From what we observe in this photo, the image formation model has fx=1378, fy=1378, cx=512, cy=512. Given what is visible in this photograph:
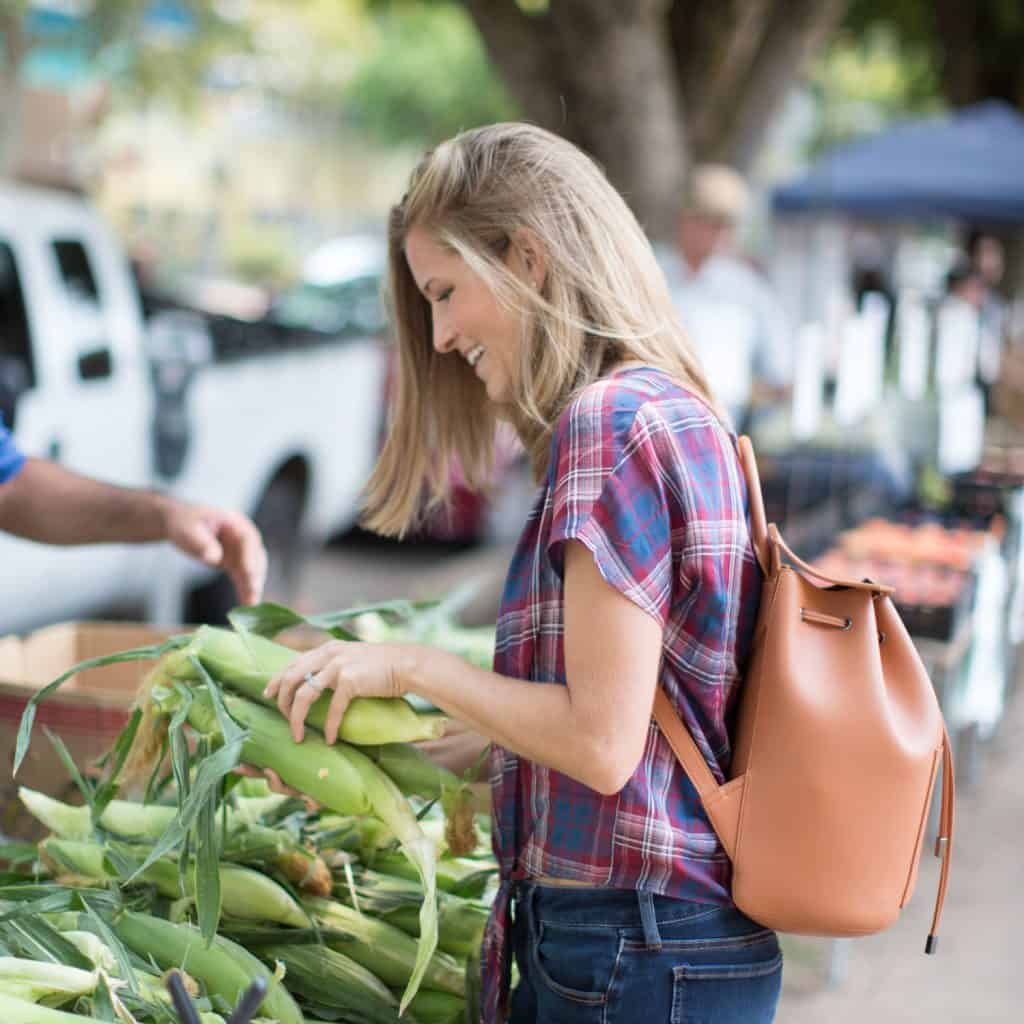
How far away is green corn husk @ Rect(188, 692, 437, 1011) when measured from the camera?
73.2 inches

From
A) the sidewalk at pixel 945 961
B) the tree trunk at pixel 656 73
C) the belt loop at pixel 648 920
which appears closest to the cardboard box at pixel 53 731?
the belt loop at pixel 648 920

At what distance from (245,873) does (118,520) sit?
81cm

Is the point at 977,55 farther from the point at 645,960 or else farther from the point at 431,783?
the point at 645,960

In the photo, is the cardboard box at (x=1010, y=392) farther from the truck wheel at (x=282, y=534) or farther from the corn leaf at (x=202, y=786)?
the corn leaf at (x=202, y=786)

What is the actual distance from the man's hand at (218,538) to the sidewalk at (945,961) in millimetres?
2003

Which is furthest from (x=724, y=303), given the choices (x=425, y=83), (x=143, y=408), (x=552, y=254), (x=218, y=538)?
(x=425, y=83)

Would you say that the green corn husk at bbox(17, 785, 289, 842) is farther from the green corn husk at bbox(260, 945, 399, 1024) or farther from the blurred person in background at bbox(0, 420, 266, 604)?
the blurred person in background at bbox(0, 420, 266, 604)

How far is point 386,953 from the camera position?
6.88 ft

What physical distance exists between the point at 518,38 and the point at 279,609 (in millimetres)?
6144

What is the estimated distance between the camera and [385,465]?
2.06 meters

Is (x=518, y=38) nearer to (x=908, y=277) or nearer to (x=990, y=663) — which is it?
(x=990, y=663)

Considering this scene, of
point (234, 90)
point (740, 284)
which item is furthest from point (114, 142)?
point (740, 284)

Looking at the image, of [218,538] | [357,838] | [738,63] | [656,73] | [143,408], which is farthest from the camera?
[738,63]

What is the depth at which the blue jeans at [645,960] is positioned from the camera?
1.67m
